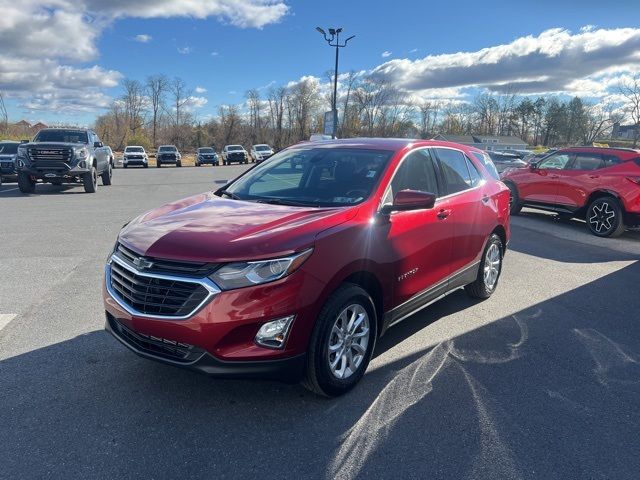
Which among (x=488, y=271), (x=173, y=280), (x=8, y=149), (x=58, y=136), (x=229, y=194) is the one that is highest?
(x=58, y=136)

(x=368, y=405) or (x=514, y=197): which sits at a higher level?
(x=514, y=197)

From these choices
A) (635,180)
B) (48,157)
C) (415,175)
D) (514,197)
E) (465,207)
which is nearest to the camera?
(415,175)

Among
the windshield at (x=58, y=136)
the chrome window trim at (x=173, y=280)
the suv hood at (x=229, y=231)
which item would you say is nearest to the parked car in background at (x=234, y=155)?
the windshield at (x=58, y=136)

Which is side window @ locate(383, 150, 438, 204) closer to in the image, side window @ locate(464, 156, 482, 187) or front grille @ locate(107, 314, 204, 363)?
side window @ locate(464, 156, 482, 187)

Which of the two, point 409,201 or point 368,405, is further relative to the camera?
point 409,201

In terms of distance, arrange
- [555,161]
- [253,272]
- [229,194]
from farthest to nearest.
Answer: [555,161]
[229,194]
[253,272]

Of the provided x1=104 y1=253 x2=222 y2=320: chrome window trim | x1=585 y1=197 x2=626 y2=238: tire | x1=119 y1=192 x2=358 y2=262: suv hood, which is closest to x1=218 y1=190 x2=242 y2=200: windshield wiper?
x1=119 y1=192 x2=358 y2=262: suv hood

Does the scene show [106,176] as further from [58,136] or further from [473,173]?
[473,173]

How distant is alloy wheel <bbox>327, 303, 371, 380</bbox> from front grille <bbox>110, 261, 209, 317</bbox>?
95 centimetres

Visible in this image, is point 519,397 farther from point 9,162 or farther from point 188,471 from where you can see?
point 9,162

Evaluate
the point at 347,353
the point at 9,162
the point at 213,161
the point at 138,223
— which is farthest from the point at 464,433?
the point at 213,161

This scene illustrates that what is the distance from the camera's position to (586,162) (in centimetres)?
1051

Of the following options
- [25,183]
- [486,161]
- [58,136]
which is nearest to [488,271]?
[486,161]

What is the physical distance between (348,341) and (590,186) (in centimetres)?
909
